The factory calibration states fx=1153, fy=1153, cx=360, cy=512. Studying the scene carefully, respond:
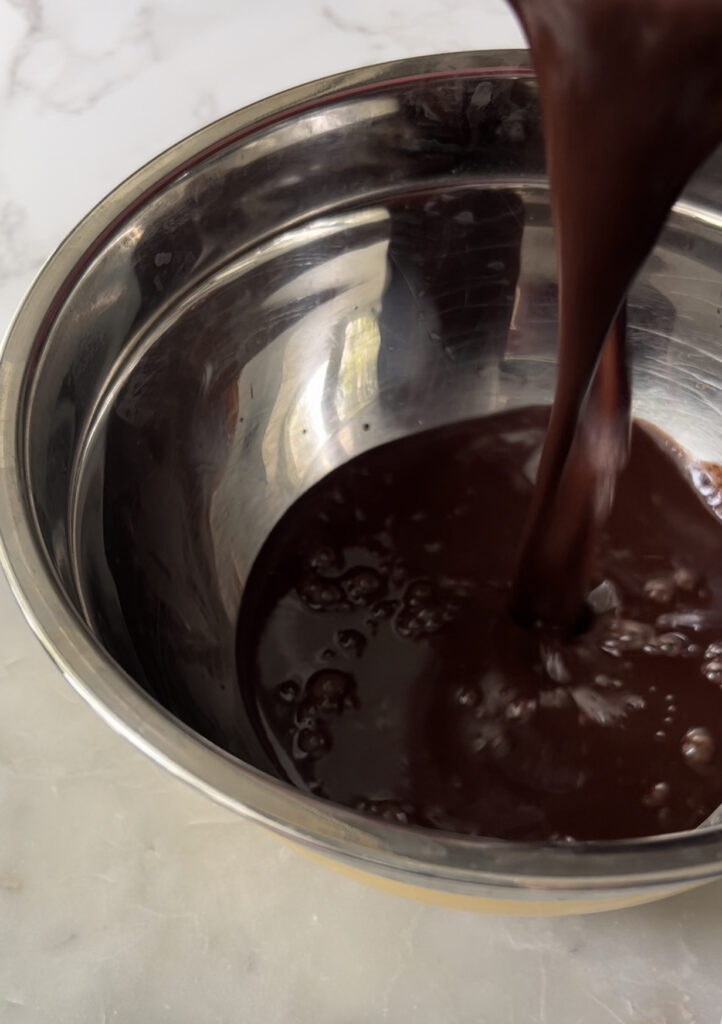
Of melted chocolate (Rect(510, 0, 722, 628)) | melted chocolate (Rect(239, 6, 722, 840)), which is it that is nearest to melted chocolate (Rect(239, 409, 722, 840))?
melted chocolate (Rect(239, 6, 722, 840))

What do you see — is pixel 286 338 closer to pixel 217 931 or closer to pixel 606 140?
pixel 606 140

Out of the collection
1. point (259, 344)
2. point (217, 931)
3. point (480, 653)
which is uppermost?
point (259, 344)

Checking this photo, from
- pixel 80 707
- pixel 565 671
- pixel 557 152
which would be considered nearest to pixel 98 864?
pixel 80 707

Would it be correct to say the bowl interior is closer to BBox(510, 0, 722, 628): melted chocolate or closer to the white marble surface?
the white marble surface

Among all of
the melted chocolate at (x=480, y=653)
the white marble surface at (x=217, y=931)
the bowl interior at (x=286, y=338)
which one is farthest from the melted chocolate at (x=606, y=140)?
the white marble surface at (x=217, y=931)

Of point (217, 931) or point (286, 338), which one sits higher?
point (286, 338)

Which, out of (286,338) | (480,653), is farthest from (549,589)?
(286,338)

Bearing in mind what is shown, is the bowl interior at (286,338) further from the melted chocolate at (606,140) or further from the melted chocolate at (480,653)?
the melted chocolate at (606,140)
